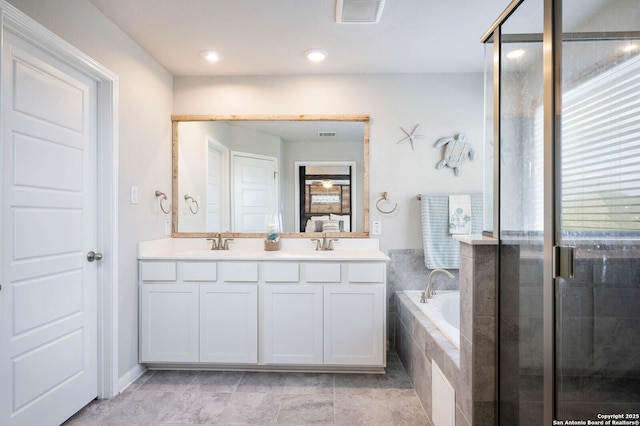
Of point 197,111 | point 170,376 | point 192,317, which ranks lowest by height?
point 170,376

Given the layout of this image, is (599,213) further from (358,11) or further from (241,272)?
(241,272)

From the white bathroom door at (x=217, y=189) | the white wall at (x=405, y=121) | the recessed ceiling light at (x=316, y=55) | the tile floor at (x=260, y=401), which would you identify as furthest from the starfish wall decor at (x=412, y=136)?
the tile floor at (x=260, y=401)

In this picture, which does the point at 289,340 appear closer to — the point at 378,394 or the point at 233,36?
the point at 378,394

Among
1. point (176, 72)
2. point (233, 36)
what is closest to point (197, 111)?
point (176, 72)

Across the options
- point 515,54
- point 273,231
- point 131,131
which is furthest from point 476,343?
point 131,131

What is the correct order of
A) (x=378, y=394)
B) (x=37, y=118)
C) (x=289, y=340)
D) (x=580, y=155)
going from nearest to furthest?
(x=580, y=155) → (x=37, y=118) → (x=378, y=394) → (x=289, y=340)

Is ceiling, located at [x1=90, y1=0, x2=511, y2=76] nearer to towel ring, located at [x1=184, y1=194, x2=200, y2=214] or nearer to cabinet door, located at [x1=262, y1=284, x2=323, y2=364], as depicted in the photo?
towel ring, located at [x1=184, y1=194, x2=200, y2=214]

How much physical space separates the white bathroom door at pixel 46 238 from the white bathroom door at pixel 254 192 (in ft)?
3.61

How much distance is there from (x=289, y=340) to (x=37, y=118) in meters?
1.95

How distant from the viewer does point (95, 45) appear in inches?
77.6

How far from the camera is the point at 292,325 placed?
2393 mm

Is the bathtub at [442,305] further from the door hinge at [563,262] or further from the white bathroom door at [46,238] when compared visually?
the white bathroom door at [46,238]

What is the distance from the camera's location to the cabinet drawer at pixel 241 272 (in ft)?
7.89

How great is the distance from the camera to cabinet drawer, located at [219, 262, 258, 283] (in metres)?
2.41
